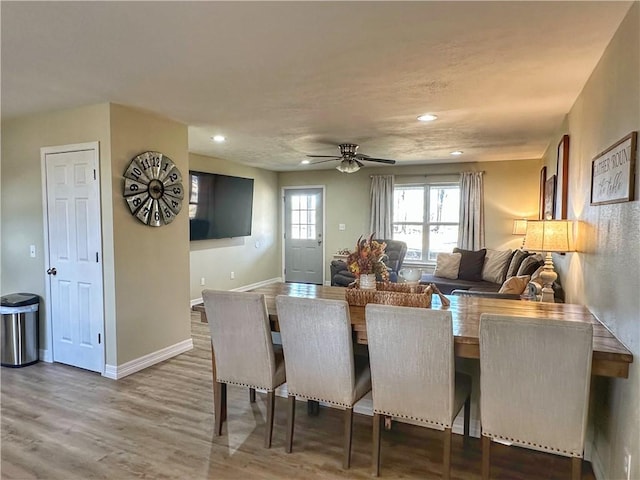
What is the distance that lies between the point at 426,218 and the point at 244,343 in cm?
566

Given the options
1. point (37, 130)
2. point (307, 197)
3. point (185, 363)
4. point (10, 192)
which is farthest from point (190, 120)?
point (307, 197)

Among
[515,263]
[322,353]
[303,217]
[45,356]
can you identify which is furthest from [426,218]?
[45,356]

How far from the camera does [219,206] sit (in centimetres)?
670

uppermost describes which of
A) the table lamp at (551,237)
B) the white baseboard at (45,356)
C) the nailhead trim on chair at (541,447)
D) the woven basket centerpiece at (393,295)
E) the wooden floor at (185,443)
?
the table lamp at (551,237)

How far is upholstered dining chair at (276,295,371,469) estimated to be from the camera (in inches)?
88.7

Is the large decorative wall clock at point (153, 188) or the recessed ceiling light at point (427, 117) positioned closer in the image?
the large decorative wall clock at point (153, 188)

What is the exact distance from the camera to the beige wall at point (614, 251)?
177 cm

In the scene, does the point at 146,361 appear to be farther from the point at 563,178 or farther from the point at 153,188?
the point at 563,178

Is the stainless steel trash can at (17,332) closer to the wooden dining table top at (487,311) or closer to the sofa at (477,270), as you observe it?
the wooden dining table top at (487,311)

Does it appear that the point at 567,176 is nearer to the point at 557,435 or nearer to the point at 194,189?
the point at 557,435

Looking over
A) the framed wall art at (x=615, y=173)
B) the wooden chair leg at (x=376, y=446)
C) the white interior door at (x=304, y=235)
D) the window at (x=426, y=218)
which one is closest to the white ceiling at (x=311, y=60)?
the framed wall art at (x=615, y=173)

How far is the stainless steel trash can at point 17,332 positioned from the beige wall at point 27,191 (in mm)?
112

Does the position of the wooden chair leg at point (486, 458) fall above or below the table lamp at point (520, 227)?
below

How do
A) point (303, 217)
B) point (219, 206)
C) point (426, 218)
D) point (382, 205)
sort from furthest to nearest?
1. point (303, 217)
2. point (382, 205)
3. point (426, 218)
4. point (219, 206)
